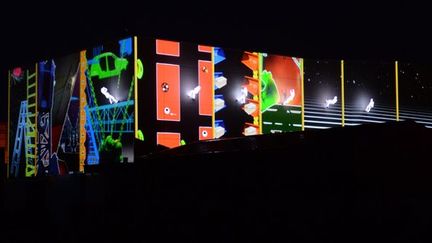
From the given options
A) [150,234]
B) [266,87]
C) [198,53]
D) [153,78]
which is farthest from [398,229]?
[266,87]

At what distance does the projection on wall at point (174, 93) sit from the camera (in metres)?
8.36

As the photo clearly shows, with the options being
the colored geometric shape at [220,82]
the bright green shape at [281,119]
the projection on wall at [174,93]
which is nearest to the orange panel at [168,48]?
the projection on wall at [174,93]

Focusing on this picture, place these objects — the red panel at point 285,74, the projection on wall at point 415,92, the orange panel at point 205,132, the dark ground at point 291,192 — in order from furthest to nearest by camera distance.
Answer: the projection on wall at point 415,92, the red panel at point 285,74, the orange panel at point 205,132, the dark ground at point 291,192

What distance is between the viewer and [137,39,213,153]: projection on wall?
836 cm

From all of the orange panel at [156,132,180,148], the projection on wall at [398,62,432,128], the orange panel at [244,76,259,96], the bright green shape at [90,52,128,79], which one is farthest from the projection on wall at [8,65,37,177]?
the projection on wall at [398,62,432,128]

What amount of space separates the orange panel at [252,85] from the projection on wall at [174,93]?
Answer: 2.49 feet

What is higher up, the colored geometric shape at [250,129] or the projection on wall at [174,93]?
the projection on wall at [174,93]

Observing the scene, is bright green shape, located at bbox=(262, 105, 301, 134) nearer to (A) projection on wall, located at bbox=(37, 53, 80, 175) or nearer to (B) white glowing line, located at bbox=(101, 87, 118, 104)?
(B) white glowing line, located at bbox=(101, 87, 118, 104)

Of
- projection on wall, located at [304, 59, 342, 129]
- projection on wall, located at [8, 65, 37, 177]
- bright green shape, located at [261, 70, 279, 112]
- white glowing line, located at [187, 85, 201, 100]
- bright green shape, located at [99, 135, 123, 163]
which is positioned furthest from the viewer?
projection on wall, located at [8, 65, 37, 177]

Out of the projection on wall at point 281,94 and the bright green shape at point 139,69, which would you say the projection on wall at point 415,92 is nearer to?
the projection on wall at point 281,94

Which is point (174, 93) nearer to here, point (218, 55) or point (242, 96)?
point (218, 55)

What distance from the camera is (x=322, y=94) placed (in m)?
10.7

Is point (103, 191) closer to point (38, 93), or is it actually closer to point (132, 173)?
point (132, 173)

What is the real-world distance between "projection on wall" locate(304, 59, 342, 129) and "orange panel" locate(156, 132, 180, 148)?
275cm
